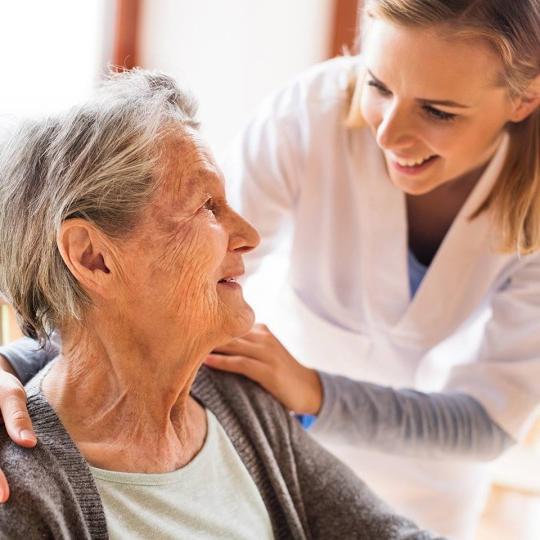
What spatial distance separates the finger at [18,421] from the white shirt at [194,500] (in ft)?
0.40

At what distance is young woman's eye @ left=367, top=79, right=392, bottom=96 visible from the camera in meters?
1.70

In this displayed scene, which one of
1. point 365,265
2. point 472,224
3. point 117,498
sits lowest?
point 117,498

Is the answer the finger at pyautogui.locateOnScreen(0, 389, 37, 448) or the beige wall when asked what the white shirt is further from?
the beige wall

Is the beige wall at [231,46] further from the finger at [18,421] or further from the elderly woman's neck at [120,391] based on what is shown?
the finger at [18,421]

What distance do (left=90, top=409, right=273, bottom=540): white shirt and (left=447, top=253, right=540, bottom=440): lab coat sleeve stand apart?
618 millimetres

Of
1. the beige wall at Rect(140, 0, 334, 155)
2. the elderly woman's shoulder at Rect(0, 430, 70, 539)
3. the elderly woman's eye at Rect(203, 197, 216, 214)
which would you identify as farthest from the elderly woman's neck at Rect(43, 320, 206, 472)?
the beige wall at Rect(140, 0, 334, 155)

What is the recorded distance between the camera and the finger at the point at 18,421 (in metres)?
1.30

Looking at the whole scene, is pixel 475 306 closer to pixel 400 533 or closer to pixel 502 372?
pixel 502 372

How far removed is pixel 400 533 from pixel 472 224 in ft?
2.21

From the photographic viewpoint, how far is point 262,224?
6.48 ft

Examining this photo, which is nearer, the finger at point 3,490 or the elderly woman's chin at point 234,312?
the finger at point 3,490

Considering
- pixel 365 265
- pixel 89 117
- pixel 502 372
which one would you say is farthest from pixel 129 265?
pixel 502 372

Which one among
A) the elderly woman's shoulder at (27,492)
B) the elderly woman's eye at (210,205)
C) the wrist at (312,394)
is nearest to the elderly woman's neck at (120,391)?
the elderly woman's shoulder at (27,492)

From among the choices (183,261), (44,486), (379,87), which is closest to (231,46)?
(379,87)
